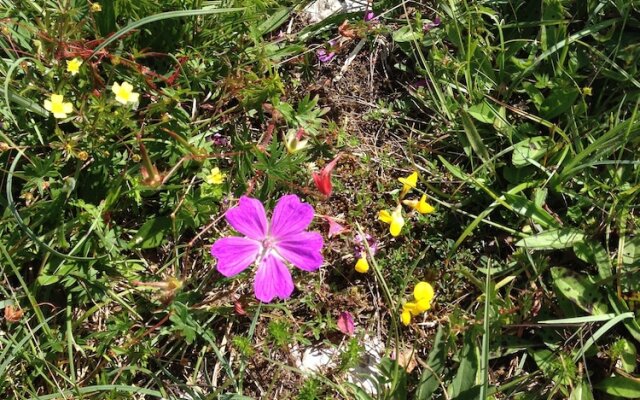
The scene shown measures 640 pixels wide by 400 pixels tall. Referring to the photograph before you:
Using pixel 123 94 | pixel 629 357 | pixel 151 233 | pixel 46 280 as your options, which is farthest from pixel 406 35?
pixel 46 280

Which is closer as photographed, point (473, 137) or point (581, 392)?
point (581, 392)

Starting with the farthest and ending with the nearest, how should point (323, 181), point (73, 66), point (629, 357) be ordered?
point (629, 357) < point (323, 181) < point (73, 66)

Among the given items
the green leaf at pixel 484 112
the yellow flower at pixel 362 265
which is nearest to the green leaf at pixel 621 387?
the yellow flower at pixel 362 265

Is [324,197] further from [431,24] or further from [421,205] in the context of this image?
[431,24]

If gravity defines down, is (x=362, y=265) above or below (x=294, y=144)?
below

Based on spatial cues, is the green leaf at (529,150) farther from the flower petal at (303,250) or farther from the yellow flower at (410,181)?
the flower petal at (303,250)

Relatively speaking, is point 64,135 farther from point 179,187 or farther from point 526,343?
point 526,343

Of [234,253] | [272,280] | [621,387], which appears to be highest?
[234,253]
